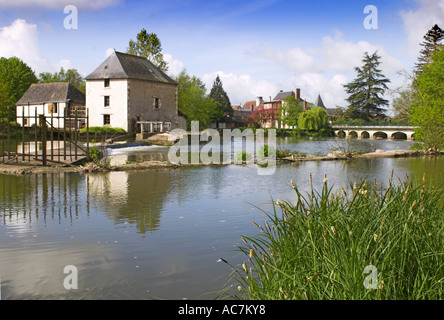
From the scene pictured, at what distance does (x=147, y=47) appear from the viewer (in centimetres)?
6256

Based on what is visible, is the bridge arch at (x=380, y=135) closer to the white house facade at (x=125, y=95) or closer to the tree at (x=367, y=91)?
the tree at (x=367, y=91)

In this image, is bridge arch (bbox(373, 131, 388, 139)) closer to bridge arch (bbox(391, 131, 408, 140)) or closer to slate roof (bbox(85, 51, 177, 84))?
bridge arch (bbox(391, 131, 408, 140))

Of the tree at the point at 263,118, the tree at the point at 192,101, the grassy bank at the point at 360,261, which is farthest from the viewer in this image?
the tree at the point at 263,118

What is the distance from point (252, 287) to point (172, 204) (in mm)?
6797

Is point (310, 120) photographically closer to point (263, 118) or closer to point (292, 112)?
point (292, 112)

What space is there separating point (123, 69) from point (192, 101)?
75.7 ft

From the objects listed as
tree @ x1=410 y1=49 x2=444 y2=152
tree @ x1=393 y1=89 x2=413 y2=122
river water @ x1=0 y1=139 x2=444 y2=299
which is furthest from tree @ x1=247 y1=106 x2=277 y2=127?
river water @ x1=0 y1=139 x2=444 y2=299

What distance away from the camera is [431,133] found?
2877 centimetres

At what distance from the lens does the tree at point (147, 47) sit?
62.4 m

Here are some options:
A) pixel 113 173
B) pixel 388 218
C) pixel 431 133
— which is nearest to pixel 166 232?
pixel 388 218

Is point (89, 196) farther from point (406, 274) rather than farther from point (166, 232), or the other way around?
point (406, 274)

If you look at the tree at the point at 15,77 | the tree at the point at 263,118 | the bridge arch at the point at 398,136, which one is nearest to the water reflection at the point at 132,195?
the tree at the point at 15,77

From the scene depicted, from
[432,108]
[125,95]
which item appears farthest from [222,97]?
[432,108]

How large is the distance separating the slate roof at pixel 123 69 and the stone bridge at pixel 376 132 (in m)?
34.4
